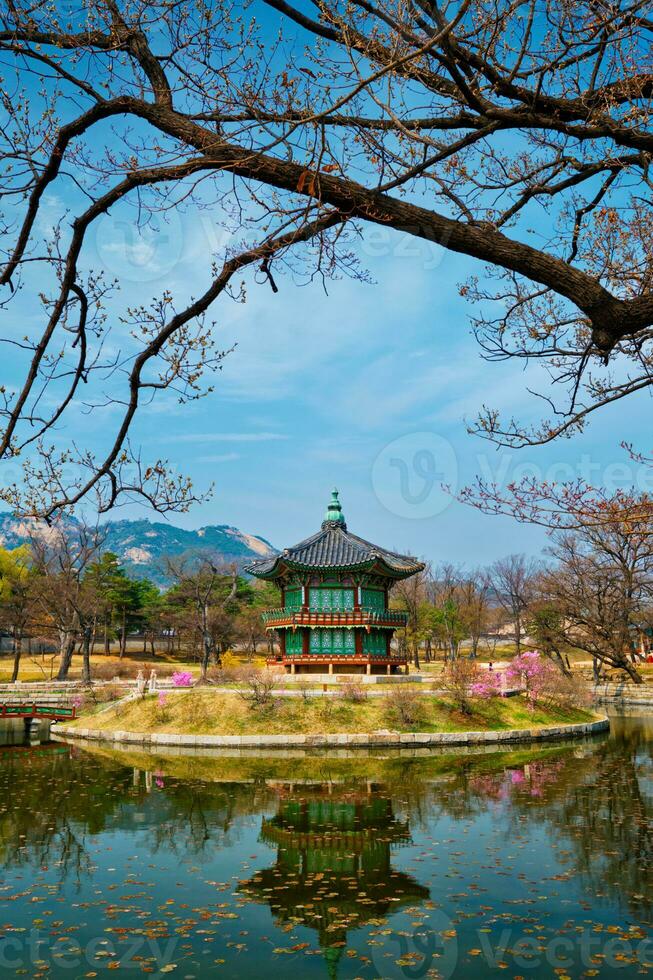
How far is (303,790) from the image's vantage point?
1691 cm

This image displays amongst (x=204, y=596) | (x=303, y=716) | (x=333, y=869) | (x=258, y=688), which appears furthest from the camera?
(x=204, y=596)

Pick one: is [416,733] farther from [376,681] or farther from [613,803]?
[613,803]

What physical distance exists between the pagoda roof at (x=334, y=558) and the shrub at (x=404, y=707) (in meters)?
8.07

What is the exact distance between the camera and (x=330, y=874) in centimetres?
1023

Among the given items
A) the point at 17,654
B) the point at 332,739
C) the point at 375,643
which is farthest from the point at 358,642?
the point at 17,654

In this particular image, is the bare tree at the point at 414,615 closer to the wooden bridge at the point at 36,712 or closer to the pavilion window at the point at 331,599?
the pavilion window at the point at 331,599

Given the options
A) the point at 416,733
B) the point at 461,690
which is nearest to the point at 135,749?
the point at 416,733

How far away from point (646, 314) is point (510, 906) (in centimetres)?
729

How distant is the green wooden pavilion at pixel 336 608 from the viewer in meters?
33.9

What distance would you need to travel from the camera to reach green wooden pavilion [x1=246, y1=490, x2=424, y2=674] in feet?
111

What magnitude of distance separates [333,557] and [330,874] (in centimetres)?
2536

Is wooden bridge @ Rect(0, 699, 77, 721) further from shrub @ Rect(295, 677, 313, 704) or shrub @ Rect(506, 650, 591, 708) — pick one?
shrub @ Rect(506, 650, 591, 708)

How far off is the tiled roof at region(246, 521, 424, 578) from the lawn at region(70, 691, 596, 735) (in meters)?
8.16

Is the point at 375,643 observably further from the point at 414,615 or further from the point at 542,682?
the point at 414,615
